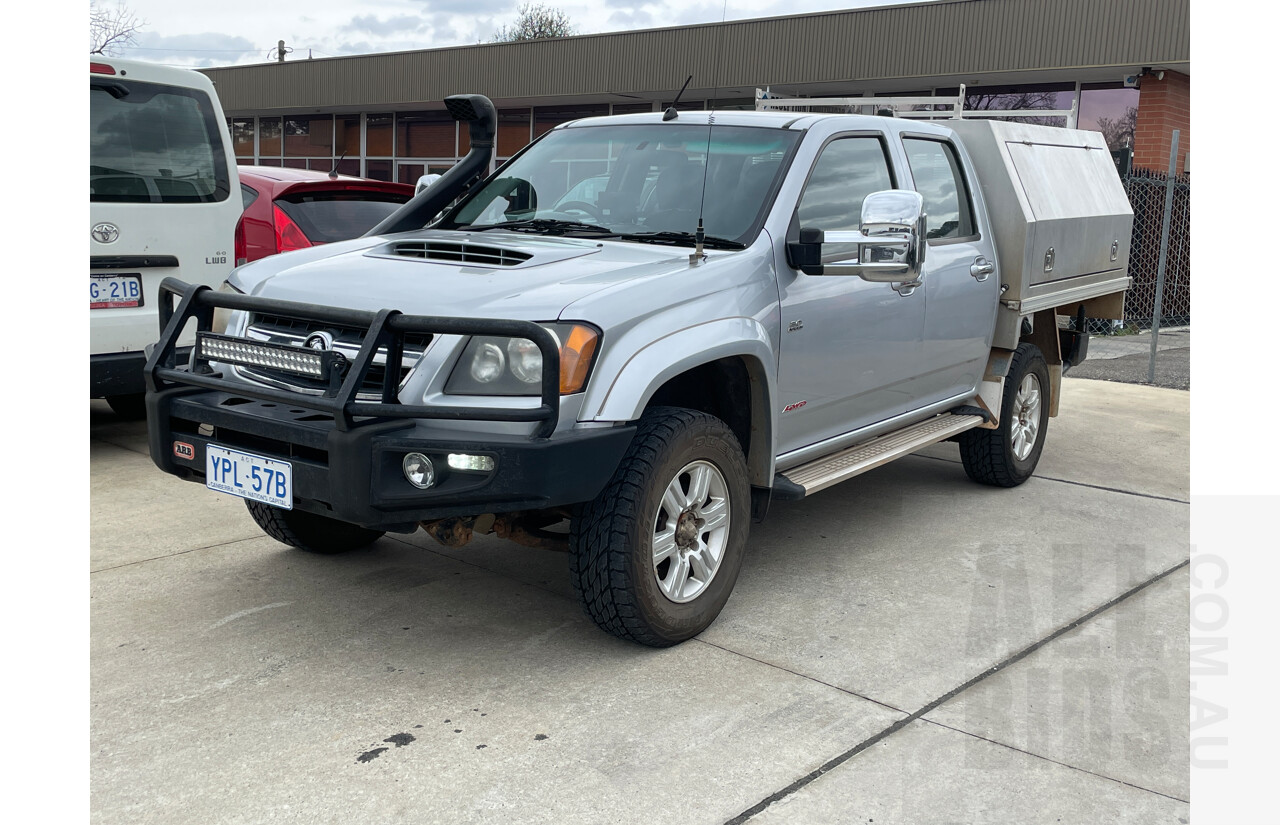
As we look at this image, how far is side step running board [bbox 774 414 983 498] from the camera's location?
4500 mm

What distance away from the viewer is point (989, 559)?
504 centimetres

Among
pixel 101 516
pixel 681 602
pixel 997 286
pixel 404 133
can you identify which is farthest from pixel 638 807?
pixel 404 133

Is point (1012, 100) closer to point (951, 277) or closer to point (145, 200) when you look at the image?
point (951, 277)

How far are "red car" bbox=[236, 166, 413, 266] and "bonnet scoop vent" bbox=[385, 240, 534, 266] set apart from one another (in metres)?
3.41

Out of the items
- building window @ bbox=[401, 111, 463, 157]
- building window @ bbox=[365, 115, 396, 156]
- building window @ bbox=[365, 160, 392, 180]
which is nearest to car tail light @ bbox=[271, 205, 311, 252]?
building window @ bbox=[401, 111, 463, 157]

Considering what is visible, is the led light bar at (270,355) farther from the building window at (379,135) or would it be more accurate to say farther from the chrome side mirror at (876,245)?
the building window at (379,135)

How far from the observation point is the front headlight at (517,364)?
11.0 feet

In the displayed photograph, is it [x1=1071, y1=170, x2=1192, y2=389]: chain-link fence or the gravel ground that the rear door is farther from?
[x1=1071, y1=170, x2=1192, y2=389]: chain-link fence

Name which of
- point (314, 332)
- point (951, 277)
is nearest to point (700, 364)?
point (314, 332)

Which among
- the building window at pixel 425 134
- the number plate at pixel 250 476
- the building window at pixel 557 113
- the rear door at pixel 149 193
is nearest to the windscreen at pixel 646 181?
the number plate at pixel 250 476

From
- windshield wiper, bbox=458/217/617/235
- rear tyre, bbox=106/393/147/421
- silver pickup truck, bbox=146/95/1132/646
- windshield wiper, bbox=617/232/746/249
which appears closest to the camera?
silver pickup truck, bbox=146/95/1132/646

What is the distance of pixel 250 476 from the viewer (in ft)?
11.5

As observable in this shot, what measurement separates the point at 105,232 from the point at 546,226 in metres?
2.79

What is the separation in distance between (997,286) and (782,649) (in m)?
2.77
